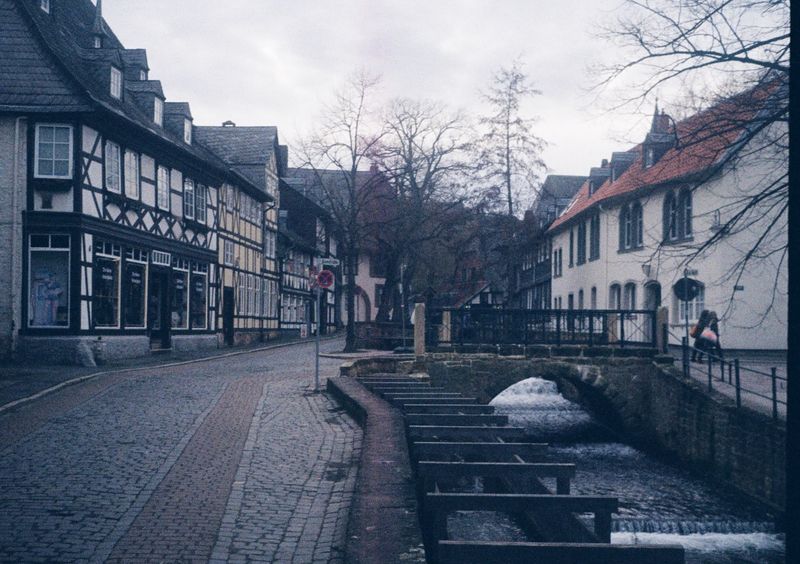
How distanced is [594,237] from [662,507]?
2653 centimetres

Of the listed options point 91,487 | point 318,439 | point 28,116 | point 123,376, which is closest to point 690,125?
point 318,439

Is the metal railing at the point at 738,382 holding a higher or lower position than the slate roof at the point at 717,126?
lower

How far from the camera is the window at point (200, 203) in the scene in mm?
30812

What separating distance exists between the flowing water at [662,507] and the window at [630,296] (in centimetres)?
1116

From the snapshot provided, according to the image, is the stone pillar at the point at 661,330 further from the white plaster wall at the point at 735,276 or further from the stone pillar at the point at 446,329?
the stone pillar at the point at 446,329

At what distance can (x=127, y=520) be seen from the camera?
7.00 m

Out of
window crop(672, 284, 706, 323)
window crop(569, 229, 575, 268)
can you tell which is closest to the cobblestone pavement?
window crop(672, 284, 706, 323)

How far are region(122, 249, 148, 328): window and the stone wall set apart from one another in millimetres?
9097

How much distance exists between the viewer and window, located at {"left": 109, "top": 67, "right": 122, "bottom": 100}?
82.4 ft

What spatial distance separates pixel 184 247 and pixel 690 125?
2025cm

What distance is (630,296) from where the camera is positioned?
3538cm

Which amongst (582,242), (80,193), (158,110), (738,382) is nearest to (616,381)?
(738,382)

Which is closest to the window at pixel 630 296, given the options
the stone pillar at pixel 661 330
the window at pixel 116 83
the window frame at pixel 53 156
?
the stone pillar at pixel 661 330

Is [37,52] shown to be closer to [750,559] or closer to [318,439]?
[318,439]
